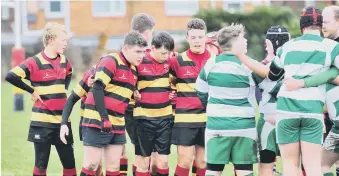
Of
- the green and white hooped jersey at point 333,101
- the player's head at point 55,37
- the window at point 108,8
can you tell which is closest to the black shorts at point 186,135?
the green and white hooped jersey at point 333,101

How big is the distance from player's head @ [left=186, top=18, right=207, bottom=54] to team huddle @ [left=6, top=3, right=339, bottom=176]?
1 centimetres

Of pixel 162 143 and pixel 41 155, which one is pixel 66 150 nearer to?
pixel 41 155

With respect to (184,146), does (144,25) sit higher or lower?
higher

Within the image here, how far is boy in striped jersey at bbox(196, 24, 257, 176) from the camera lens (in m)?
6.22

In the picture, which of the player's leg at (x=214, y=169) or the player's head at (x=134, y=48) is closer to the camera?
the player's leg at (x=214, y=169)

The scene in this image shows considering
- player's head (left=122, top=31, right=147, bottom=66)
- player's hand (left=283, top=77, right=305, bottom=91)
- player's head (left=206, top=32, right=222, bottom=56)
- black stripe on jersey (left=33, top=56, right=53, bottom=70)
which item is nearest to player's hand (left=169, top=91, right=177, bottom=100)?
player's head (left=206, top=32, right=222, bottom=56)

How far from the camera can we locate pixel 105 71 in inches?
261

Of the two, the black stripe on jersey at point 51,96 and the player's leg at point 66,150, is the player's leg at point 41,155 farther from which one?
the black stripe on jersey at point 51,96

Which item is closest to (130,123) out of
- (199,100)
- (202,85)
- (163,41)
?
(199,100)

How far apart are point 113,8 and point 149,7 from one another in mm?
2139

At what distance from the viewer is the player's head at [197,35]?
7211mm

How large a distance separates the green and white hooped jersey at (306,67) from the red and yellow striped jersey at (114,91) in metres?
1.60

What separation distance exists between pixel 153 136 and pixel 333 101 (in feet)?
6.01

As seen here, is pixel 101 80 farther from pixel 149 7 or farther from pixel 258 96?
pixel 149 7
